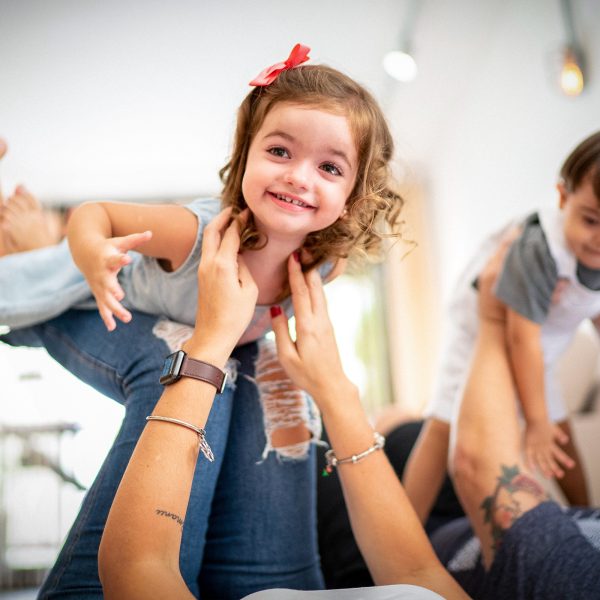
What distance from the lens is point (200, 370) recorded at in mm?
780

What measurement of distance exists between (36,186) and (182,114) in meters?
1.97

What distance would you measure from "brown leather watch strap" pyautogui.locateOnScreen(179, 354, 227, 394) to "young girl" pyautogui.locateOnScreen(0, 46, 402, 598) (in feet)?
0.58

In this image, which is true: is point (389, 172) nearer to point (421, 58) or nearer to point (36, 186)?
point (421, 58)

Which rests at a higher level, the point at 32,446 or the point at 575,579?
the point at 575,579

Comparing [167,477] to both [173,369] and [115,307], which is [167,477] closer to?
[173,369]

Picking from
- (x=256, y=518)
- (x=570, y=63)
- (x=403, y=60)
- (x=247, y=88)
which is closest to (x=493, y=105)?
(x=403, y=60)

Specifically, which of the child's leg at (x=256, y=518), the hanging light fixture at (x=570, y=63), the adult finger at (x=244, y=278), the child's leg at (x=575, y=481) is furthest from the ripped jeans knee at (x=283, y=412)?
the hanging light fixture at (x=570, y=63)

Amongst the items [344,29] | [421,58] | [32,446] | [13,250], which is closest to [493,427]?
[13,250]

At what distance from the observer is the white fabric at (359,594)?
0.64 m

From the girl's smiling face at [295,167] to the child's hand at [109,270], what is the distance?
21cm

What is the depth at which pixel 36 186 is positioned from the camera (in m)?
3.83

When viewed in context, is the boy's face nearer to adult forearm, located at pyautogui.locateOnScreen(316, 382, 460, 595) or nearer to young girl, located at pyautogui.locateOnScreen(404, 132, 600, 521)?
young girl, located at pyautogui.locateOnScreen(404, 132, 600, 521)

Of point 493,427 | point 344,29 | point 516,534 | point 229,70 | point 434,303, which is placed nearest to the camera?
point 516,534

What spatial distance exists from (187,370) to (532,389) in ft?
2.96
